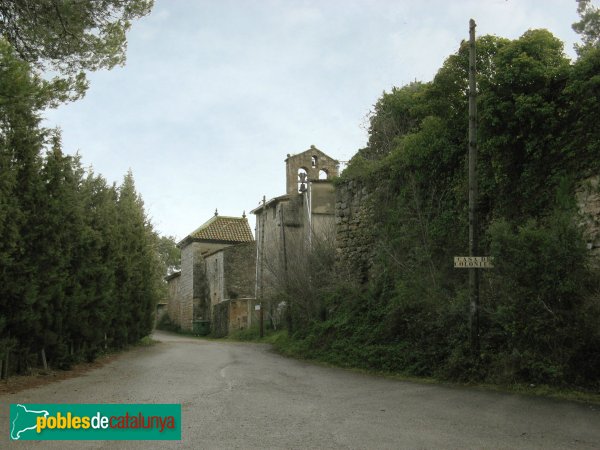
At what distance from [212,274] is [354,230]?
96.0ft

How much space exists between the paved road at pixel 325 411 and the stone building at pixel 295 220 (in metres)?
10.0

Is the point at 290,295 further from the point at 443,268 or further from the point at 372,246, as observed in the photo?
the point at 443,268

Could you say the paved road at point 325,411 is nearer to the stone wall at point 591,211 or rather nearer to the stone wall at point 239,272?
the stone wall at point 591,211

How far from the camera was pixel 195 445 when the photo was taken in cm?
633

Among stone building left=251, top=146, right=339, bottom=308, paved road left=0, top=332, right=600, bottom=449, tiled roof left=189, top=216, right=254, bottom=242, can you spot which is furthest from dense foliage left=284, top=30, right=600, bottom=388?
tiled roof left=189, top=216, right=254, bottom=242

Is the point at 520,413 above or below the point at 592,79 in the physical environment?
below

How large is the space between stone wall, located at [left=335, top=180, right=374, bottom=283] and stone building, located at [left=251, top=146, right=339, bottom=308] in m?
1.36

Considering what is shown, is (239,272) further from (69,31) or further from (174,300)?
(69,31)

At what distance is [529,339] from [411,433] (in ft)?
15.0

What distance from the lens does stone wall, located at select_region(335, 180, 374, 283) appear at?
19266mm

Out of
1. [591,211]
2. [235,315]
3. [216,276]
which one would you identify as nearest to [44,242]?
[591,211]

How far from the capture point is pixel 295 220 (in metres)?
34.5

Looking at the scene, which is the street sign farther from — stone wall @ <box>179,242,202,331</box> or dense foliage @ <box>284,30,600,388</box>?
stone wall @ <box>179,242,202,331</box>

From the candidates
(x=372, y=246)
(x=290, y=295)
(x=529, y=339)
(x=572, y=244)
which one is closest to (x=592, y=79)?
(x=572, y=244)
